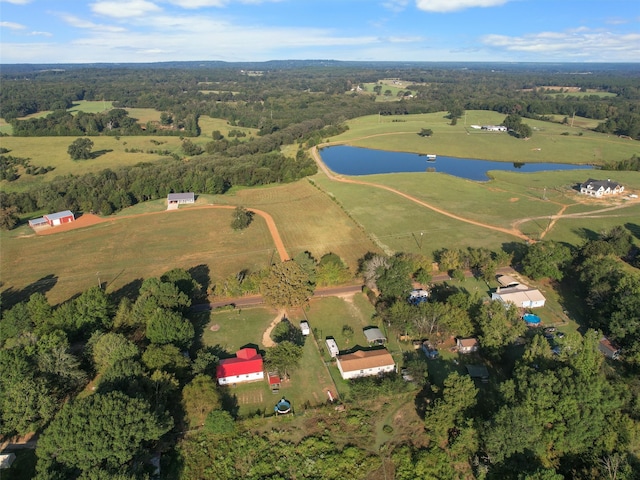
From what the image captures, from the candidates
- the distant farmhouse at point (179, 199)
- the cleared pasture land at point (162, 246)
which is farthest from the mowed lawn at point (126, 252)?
the distant farmhouse at point (179, 199)

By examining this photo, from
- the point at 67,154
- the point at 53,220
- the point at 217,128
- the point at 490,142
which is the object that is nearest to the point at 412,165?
the point at 490,142

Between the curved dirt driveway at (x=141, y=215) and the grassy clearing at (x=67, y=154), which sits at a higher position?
the grassy clearing at (x=67, y=154)

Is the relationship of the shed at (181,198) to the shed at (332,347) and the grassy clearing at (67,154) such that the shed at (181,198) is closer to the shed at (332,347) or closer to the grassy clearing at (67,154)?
the grassy clearing at (67,154)

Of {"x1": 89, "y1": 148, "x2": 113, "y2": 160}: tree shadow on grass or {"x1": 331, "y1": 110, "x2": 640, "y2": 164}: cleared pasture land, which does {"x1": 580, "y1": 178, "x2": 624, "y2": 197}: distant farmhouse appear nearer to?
{"x1": 331, "y1": 110, "x2": 640, "y2": 164}: cleared pasture land

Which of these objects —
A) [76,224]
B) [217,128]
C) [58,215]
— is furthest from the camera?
[217,128]

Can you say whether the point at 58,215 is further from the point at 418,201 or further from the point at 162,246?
the point at 418,201
